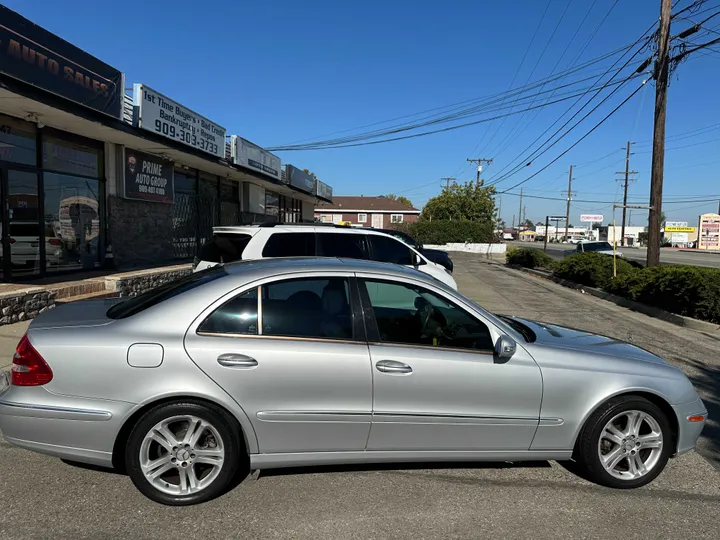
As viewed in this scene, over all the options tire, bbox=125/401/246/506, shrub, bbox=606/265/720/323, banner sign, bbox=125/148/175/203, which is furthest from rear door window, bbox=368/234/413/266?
banner sign, bbox=125/148/175/203

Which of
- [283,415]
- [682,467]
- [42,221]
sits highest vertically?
[42,221]

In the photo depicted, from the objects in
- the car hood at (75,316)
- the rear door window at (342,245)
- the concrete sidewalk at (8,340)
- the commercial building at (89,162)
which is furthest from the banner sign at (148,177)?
the car hood at (75,316)

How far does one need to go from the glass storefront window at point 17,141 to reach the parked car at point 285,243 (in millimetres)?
4788

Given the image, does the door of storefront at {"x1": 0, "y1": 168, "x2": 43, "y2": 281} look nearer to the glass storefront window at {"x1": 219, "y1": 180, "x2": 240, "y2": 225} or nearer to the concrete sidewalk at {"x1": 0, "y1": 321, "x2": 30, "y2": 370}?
the concrete sidewalk at {"x1": 0, "y1": 321, "x2": 30, "y2": 370}

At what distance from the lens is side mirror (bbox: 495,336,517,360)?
335 centimetres

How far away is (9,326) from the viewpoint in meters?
7.36

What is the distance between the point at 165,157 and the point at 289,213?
17.1 m

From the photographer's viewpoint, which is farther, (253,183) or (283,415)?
(253,183)

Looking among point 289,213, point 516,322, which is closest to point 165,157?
point 516,322

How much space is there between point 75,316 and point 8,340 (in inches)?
162

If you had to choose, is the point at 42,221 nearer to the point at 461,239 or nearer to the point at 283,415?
the point at 283,415

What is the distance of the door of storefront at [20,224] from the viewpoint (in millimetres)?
9172

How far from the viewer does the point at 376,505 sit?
10.7 ft

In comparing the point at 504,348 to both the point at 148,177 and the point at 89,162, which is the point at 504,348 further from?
the point at 148,177
